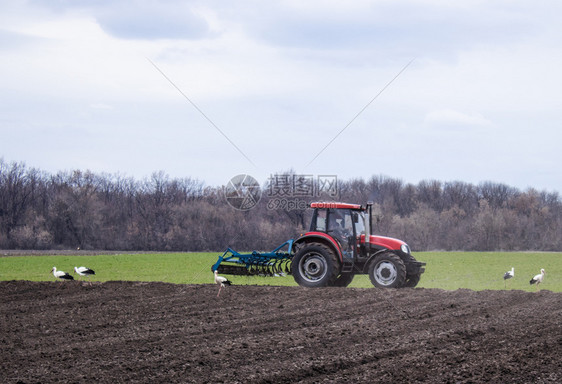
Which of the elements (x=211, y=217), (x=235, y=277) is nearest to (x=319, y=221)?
(x=235, y=277)

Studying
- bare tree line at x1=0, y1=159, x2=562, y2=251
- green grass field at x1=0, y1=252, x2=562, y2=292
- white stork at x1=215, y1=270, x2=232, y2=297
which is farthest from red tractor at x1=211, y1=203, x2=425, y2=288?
bare tree line at x1=0, y1=159, x2=562, y2=251

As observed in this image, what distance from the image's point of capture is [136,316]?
13836 millimetres

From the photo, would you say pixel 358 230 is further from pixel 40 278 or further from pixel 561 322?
pixel 40 278

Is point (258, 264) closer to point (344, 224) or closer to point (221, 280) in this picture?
point (221, 280)

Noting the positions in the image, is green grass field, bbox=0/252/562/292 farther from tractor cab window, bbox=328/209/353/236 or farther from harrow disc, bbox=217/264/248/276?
tractor cab window, bbox=328/209/353/236

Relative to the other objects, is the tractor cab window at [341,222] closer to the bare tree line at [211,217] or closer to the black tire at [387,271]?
the black tire at [387,271]

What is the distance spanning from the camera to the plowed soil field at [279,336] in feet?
29.0

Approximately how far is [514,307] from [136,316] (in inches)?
324

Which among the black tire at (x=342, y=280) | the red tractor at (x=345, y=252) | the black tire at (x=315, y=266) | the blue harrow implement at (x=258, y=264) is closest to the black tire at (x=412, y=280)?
the red tractor at (x=345, y=252)

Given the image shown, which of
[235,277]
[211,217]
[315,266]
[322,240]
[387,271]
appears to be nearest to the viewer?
[387,271]

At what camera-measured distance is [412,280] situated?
17969mm

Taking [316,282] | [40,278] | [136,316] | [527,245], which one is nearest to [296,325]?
[136,316]

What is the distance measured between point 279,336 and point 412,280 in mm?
7465

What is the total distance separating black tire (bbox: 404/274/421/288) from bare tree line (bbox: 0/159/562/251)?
34109 millimetres
